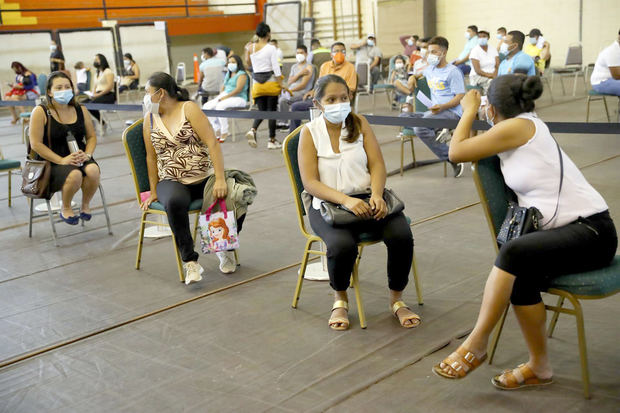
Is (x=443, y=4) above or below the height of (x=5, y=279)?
above

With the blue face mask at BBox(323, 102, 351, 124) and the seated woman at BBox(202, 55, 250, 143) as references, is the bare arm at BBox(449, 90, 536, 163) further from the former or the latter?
the seated woman at BBox(202, 55, 250, 143)

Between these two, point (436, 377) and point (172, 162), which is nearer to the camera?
point (436, 377)

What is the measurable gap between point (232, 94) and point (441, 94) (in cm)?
340

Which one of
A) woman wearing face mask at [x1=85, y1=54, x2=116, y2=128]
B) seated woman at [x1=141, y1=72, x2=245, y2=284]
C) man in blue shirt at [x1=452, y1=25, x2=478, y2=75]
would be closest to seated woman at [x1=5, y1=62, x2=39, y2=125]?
woman wearing face mask at [x1=85, y1=54, x2=116, y2=128]

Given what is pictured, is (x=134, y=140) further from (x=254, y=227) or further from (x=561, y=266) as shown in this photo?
(x=561, y=266)

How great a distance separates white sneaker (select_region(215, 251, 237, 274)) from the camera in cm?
388

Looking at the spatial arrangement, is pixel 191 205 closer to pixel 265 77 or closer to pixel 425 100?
pixel 425 100

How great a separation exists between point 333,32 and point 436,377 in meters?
18.4

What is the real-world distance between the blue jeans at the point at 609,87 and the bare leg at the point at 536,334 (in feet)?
18.0

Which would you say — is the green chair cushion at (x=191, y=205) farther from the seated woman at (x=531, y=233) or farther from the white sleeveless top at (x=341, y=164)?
the seated woman at (x=531, y=233)

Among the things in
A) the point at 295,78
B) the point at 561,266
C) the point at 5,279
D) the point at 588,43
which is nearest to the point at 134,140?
the point at 5,279

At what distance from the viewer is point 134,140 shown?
4.01 metres

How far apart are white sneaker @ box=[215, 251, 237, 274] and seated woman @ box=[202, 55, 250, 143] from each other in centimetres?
502

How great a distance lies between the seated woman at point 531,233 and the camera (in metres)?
2.26
